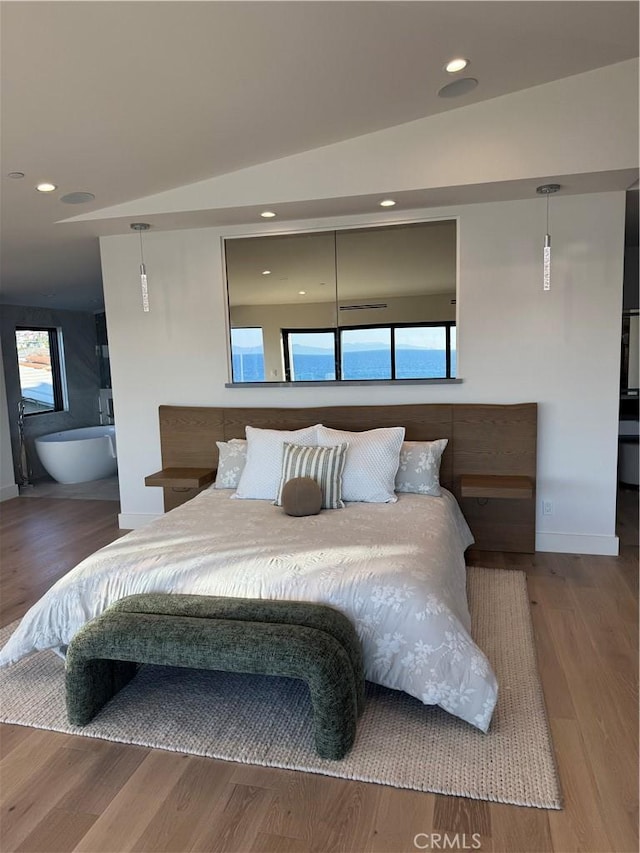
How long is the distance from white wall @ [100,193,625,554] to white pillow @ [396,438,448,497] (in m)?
0.51

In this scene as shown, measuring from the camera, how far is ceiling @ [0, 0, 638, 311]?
2125mm

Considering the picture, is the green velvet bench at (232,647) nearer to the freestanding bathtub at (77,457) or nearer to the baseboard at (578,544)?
the baseboard at (578,544)

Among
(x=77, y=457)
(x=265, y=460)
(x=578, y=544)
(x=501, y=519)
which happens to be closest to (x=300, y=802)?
(x=265, y=460)

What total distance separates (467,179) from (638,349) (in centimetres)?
334

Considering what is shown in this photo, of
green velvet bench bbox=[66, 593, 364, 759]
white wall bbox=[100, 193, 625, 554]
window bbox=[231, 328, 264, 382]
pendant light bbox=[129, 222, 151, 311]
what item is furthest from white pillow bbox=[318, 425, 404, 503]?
pendant light bbox=[129, 222, 151, 311]

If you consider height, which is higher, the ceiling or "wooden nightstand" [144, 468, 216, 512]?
the ceiling

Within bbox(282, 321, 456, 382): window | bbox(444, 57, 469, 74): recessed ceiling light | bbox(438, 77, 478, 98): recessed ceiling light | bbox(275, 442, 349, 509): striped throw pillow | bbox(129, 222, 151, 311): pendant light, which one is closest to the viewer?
bbox(444, 57, 469, 74): recessed ceiling light

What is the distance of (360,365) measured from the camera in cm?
413

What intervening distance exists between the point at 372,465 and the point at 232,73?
218cm

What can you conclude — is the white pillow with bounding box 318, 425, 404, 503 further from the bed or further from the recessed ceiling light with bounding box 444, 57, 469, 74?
the recessed ceiling light with bounding box 444, 57, 469, 74

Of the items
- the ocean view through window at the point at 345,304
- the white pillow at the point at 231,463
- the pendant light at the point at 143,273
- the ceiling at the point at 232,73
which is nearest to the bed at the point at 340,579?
the white pillow at the point at 231,463

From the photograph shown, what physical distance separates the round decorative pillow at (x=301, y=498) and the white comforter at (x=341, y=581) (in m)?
0.10

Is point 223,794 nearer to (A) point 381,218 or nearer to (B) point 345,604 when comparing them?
(B) point 345,604

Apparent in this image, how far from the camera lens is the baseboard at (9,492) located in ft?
20.0
